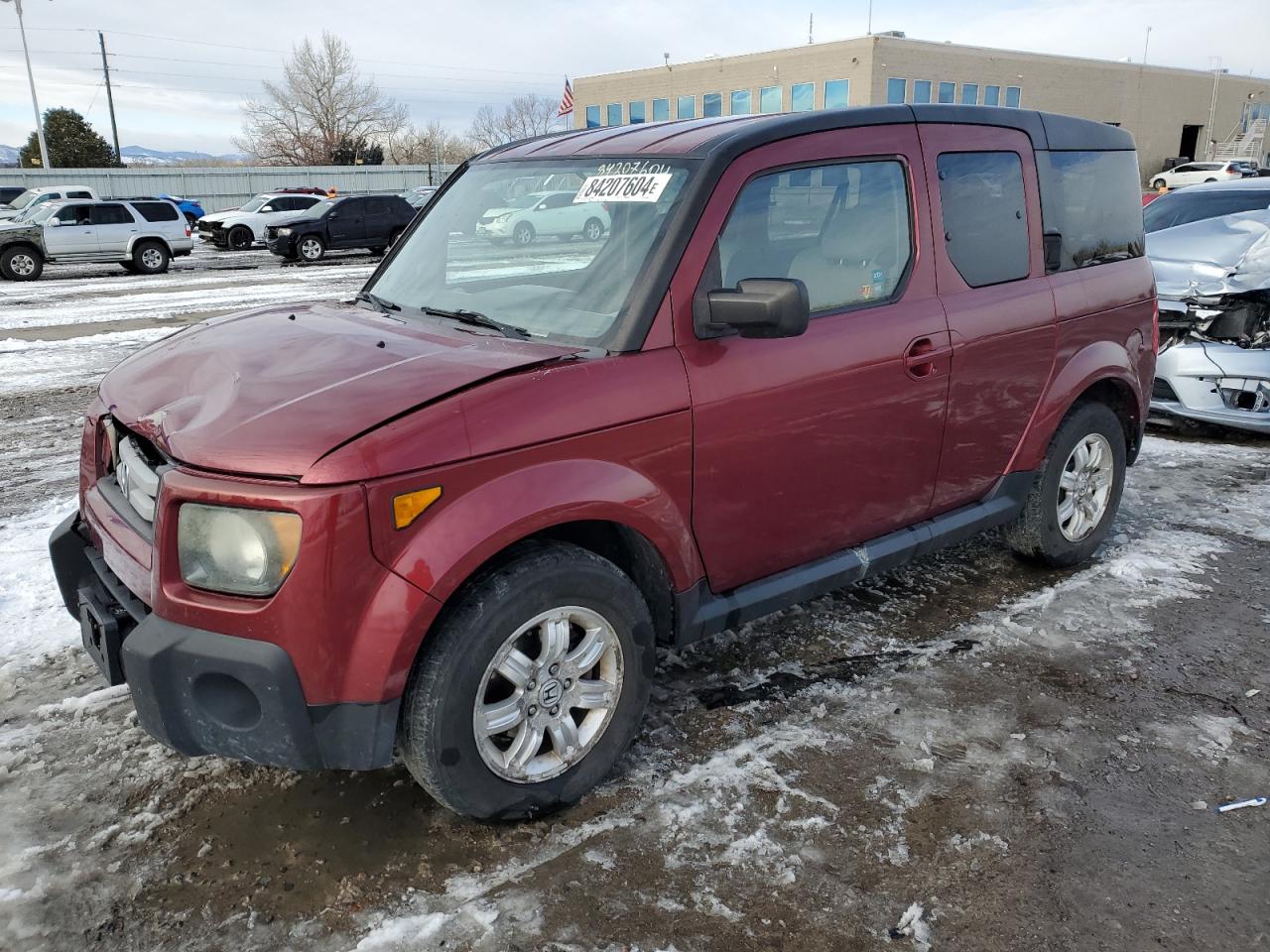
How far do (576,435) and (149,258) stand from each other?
2186 cm

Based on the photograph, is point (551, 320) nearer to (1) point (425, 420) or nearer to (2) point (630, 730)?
(1) point (425, 420)

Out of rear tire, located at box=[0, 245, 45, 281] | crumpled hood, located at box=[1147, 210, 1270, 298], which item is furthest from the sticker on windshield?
rear tire, located at box=[0, 245, 45, 281]

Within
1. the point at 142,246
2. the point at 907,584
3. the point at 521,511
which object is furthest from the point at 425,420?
the point at 142,246

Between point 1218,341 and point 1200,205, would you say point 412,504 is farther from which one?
point 1200,205

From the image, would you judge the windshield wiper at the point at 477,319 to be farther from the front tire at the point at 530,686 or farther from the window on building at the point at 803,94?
the window on building at the point at 803,94

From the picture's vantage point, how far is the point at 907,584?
4.65 meters

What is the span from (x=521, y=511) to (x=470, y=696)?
51 cm

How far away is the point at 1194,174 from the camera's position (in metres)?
43.8

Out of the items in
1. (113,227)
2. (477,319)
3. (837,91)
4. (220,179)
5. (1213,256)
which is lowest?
(1213,256)

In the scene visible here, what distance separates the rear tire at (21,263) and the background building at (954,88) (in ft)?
116

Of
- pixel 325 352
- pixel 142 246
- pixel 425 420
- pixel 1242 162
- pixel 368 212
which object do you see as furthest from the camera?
pixel 1242 162

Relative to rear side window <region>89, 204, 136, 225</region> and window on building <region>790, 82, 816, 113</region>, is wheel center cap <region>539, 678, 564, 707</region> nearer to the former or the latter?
rear side window <region>89, 204, 136, 225</region>

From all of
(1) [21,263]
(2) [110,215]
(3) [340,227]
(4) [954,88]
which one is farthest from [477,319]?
(4) [954,88]

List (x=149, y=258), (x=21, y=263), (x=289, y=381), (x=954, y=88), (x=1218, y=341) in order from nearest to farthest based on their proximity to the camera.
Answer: (x=289, y=381) → (x=1218, y=341) → (x=21, y=263) → (x=149, y=258) → (x=954, y=88)
